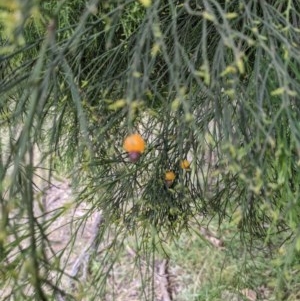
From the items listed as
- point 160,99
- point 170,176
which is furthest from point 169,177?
point 160,99

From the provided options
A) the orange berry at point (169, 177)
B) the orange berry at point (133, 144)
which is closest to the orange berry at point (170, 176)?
the orange berry at point (169, 177)

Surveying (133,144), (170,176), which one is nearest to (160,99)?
(133,144)

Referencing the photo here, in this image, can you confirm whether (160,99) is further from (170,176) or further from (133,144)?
(170,176)

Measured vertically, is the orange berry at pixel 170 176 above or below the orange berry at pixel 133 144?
above

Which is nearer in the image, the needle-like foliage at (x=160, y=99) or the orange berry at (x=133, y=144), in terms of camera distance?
the needle-like foliage at (x=160, y=99)

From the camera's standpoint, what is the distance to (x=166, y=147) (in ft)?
3.55

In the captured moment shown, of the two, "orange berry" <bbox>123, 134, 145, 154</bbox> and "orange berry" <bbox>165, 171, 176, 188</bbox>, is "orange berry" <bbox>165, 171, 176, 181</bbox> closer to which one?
"orange berry" <bbox>165, 171, 176, 188</bbox>

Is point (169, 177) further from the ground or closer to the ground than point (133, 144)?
further from the ground

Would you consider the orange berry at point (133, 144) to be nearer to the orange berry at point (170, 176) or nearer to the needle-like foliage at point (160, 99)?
the needle-like foliage at point (160, 99)

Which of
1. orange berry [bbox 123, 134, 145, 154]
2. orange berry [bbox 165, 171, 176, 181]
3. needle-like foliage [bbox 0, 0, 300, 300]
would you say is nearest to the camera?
needle-like foliage [bbox 0, 0, 300, 300]

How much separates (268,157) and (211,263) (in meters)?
1.71

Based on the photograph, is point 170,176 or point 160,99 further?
point 170,176

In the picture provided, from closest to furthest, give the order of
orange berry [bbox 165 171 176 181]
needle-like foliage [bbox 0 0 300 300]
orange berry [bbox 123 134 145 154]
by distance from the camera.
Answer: needle-like foliage [bbox 0 0 300 300] < orange berry [bbox 123 134 145 154] < orange berry [bbox 165 171 176 181]

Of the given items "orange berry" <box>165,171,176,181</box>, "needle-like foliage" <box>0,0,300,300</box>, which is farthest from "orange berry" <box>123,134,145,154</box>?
"orange berry" <box>165,171,176,181</box>
